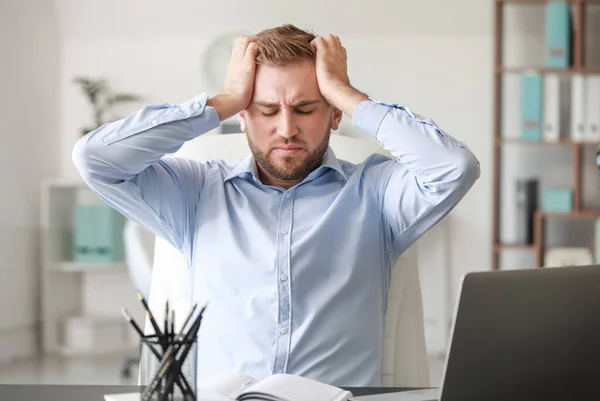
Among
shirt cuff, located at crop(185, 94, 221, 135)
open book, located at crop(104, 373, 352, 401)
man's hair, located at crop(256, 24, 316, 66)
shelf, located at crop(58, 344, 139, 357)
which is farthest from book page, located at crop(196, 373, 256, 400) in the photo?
shelf, located at crop(58, 344, 139, 357)

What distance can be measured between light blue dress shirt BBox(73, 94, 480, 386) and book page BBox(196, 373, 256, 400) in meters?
0.43

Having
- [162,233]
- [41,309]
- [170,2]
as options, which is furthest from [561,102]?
[162,233]

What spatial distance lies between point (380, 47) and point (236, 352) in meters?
3.31

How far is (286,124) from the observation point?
1792 mm

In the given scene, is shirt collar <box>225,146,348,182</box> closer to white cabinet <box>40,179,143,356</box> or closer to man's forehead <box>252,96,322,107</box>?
man's forehead <box>252,96,322,107</box>

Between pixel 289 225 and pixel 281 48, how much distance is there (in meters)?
0.36

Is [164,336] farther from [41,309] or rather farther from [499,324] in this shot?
[41,309]

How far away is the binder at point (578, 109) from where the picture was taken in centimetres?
424

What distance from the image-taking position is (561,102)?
4707 mm

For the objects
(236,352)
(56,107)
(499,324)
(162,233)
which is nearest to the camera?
(499,324)

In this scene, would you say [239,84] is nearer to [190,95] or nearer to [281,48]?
[281,48]

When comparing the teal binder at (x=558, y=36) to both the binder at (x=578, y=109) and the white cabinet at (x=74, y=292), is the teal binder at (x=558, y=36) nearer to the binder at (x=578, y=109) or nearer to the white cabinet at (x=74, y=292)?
the binder at (x=578, y=109)

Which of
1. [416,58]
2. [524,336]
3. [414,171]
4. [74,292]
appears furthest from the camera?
[74,292]

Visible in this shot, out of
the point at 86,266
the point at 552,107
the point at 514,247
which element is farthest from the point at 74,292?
the point at 552,107
